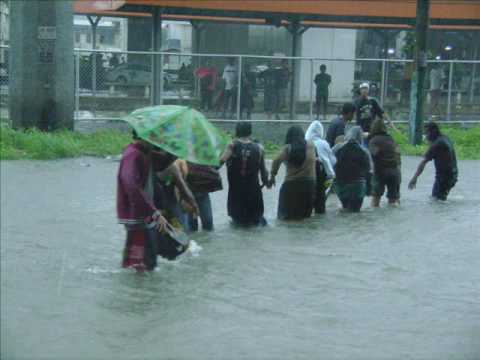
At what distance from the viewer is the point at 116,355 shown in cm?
662

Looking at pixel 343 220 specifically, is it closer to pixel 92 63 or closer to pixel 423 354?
pixel 423 354

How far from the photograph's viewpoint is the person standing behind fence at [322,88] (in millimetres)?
22734

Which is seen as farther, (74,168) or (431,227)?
(74,168)

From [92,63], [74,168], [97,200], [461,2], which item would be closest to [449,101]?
A: [461,2]

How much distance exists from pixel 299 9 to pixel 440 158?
13.1 metres

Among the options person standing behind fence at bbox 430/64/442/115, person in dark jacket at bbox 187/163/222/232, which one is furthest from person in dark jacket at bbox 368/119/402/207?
person standing behind fence at bbox 430/64/442/115

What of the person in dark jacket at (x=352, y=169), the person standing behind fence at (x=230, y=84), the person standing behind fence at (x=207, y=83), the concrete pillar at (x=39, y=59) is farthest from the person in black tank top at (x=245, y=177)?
the person standing behind fence at (x=230, y=84)

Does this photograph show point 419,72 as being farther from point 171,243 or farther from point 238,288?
point 171,243

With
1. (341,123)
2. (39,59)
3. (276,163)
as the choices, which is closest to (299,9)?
(39,59)

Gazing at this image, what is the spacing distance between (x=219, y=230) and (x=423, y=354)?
15.6 feet

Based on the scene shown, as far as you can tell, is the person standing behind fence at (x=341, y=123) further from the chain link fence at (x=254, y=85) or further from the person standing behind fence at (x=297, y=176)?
the chain link fence at (x=254, y=85)

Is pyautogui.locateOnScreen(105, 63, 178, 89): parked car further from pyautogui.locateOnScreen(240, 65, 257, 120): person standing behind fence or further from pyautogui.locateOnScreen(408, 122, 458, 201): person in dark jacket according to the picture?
pyautogui.locateOnScreen(408, 122, 458, 201): person in dark jacket

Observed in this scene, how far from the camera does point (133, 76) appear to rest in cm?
2117

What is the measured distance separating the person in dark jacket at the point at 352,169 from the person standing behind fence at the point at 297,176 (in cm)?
72
